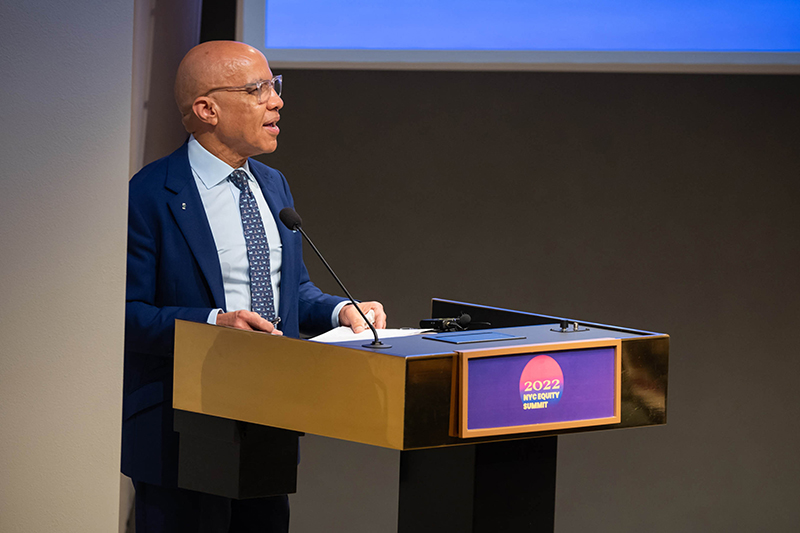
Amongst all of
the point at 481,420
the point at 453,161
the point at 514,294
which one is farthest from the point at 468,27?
Answer: the point at 481,420

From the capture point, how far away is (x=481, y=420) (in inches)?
53.1

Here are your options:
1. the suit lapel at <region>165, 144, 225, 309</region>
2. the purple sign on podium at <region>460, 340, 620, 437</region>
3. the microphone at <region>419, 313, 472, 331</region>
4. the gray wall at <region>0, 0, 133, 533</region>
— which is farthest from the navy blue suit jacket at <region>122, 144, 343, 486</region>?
the purple sign on podium at <region>460, 340, 620, 437</region>

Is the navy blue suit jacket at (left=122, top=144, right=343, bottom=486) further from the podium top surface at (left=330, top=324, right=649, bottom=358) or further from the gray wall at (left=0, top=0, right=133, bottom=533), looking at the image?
the podium top surface at (left=330, top=324, right=649, bottom=358)

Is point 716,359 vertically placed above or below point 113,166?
below

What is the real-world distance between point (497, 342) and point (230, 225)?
29.8 inches

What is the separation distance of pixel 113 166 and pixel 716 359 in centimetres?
224

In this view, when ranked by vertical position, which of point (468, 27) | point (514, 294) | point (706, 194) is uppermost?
point (468, 27)

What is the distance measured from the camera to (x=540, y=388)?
4.59ft

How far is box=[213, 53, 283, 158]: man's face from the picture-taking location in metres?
1.95

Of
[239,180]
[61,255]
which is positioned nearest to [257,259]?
[239,180]

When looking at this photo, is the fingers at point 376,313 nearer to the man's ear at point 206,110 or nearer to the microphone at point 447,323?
the microphone at point 447,323

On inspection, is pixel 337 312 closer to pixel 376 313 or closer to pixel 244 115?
pixel 376 313

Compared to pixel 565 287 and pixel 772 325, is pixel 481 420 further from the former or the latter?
pixel 772 325

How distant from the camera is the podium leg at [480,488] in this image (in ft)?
5.01
